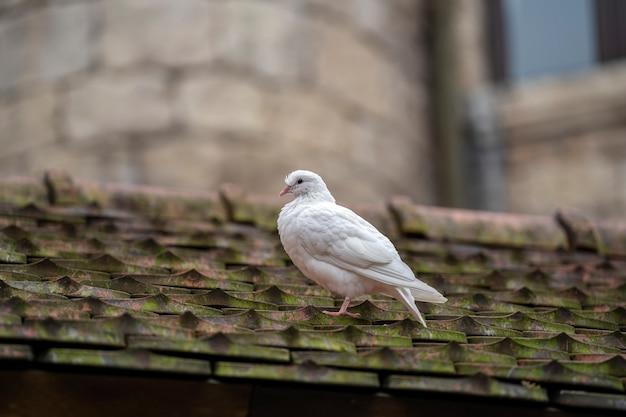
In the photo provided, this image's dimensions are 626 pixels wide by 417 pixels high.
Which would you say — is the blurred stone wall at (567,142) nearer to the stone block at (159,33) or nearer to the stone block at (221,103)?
the stone block at (221,103)

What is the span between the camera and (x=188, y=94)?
981 cm

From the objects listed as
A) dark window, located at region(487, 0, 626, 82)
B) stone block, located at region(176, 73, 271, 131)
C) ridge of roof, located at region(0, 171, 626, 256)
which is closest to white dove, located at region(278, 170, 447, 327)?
ridge of roof, located at region(0, 171, 626, 256)

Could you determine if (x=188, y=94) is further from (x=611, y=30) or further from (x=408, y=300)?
(x=408, y=300)

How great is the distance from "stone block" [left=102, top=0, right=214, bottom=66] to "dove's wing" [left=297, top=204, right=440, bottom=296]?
532 cm

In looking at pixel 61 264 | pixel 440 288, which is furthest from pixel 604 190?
pixel 61 264

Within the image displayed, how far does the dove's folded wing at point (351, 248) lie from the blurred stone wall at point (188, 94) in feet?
16.3

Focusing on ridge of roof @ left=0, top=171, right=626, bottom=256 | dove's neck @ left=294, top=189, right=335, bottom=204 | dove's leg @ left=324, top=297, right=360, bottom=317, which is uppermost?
ridge of roof @ left=0, top=171, right=626, bottom=256

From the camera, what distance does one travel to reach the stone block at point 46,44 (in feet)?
33.3

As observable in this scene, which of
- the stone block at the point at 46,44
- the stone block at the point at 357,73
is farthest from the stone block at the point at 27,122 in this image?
the stone block at the point at 357,73

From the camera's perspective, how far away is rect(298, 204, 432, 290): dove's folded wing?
461cm

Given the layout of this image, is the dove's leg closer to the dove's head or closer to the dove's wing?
the dove's wing

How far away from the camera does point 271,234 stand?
6.39 metres

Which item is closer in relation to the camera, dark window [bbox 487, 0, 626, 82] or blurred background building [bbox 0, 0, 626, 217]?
blurred background building [bbox 0, 0, 626, 217]

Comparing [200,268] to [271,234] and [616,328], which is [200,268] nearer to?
[271,234]
